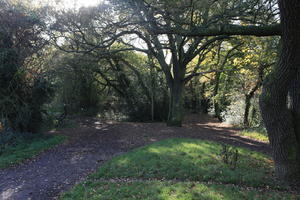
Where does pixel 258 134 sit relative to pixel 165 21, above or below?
below

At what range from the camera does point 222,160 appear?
6164 mm

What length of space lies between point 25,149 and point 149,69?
10.2 meters

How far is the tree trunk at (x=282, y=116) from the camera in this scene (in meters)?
4.41

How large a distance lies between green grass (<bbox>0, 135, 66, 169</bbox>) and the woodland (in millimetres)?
121

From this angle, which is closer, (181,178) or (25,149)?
(181,178)

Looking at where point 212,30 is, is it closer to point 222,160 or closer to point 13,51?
point 222,160

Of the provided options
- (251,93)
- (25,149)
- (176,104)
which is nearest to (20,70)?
(25,149)

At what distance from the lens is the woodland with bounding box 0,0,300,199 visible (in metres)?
4.84

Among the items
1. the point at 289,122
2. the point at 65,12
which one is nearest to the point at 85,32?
the point at 65,12

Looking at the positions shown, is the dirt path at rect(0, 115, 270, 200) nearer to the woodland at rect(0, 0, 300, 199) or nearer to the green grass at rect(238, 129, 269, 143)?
the woodland at rect(0, 0, 300, 199)

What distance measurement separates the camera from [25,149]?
319 inches

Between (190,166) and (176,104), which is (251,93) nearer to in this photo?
(176,104)

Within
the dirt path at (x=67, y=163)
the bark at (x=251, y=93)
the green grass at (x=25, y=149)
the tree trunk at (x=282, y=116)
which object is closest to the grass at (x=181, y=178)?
the tree trunk at (x=282, y=116)

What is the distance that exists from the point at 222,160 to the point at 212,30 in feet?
12.2
